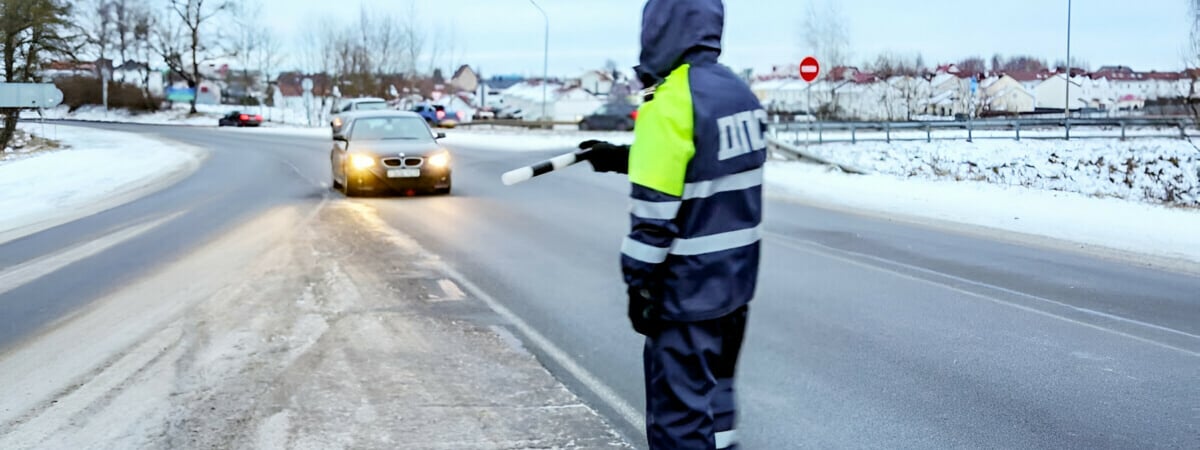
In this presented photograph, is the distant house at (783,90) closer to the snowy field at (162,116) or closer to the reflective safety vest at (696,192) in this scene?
the snowy field at (162,116)

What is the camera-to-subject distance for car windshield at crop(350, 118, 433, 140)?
1922 centimetres

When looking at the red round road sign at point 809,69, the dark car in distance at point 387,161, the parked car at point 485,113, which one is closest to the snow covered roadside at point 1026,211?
the red round road sign at point 809,69

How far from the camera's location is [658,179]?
3275 millimetres

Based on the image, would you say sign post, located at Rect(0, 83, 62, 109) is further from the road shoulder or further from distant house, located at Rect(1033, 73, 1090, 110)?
distant house, located at Rect(1033, 73, 1090, 110)

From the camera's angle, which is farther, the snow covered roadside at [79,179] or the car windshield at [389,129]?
the car windshield at [389,129]

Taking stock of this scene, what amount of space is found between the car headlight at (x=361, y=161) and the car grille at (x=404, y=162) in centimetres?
24

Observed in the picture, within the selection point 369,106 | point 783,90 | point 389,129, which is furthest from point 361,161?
point 783,90

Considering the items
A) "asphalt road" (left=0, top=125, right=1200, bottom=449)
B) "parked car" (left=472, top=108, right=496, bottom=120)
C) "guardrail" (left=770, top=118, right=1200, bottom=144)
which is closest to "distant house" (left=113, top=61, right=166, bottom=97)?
"parked car" (left=472, top=108, right=496, bottom=120)

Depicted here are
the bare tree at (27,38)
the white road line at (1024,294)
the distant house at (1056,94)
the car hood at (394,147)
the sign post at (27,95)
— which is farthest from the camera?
the distant house at (1056,94)

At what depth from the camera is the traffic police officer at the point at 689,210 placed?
3.30 metres

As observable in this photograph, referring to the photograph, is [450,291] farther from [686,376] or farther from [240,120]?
[240,120]

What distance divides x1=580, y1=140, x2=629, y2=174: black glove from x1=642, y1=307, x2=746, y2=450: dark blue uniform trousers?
0.65 m

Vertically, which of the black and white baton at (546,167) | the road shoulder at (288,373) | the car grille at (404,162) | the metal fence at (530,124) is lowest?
the road shoulder at (288,373)

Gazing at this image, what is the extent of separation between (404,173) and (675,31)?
15152 mm
